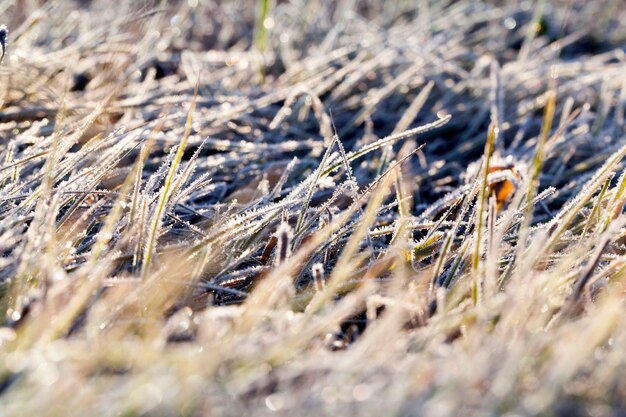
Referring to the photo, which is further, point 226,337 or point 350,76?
point 350,76

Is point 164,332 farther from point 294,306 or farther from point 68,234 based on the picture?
point 68,234

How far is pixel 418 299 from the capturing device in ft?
2.87

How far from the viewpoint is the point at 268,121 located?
5.26 feet

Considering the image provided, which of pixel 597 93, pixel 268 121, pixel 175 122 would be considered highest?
pixel 175 122

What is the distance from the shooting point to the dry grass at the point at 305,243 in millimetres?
608

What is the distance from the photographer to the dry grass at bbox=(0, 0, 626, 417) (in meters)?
0.61

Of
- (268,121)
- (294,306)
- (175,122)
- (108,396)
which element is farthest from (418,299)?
(268,121)

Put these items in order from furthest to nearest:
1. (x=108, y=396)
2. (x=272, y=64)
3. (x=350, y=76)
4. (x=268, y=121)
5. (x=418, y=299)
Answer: (x=272, y=64)
(x=350, y=76)
(x=268, y=121)
(x=418, y=299)
(x=108, y=396)

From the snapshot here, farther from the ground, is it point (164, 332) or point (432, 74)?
point (164, 332)

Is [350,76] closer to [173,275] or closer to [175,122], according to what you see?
[175,122]

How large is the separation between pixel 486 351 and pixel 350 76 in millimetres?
1174

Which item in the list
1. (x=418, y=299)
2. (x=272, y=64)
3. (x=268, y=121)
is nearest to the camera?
(x=418, y=299)

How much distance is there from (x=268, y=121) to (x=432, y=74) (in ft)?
1.62

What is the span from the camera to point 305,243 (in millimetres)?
1029
